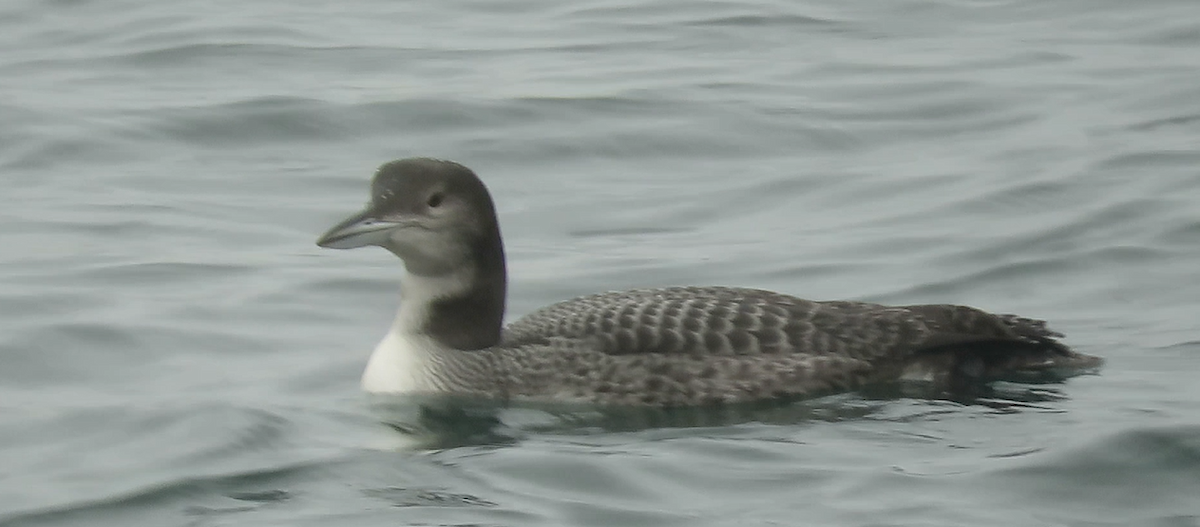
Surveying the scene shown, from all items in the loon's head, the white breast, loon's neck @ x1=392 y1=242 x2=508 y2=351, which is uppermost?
the loon's head

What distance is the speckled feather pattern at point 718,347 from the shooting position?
27.2ft

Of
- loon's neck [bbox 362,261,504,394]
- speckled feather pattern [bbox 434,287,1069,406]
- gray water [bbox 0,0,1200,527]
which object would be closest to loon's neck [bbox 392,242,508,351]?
loon's neck [bbox 362,261,504,394]

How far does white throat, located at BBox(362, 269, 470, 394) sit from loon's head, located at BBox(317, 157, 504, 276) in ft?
0.17

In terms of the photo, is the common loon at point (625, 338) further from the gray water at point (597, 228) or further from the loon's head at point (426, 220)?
the gray water at point (597, 228)

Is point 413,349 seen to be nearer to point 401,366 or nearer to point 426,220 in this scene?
point 401,366

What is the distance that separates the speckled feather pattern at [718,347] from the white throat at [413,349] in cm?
12

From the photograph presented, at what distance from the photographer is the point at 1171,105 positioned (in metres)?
13.2

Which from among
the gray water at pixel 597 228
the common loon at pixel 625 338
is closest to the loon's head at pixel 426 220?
the common loon at pixel 625 338

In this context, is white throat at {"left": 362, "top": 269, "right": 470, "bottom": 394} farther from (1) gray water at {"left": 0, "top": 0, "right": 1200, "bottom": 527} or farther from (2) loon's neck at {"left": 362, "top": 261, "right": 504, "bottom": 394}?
(1) gray water at {"left": 0, "top": 0, "right": 1200, "bottom": 527}

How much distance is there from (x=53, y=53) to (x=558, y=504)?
31.5 ft

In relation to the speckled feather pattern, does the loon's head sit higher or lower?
higher

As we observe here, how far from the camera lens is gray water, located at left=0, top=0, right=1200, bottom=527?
7234 mm

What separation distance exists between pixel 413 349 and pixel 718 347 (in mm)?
1070

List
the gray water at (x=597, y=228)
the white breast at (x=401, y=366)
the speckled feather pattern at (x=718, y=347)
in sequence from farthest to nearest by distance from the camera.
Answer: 1. the white breast at (x=401, y=366)
2. the speckled feather pattern at (x=718, y=347)
3. the gray water at (x=597, y=228)
